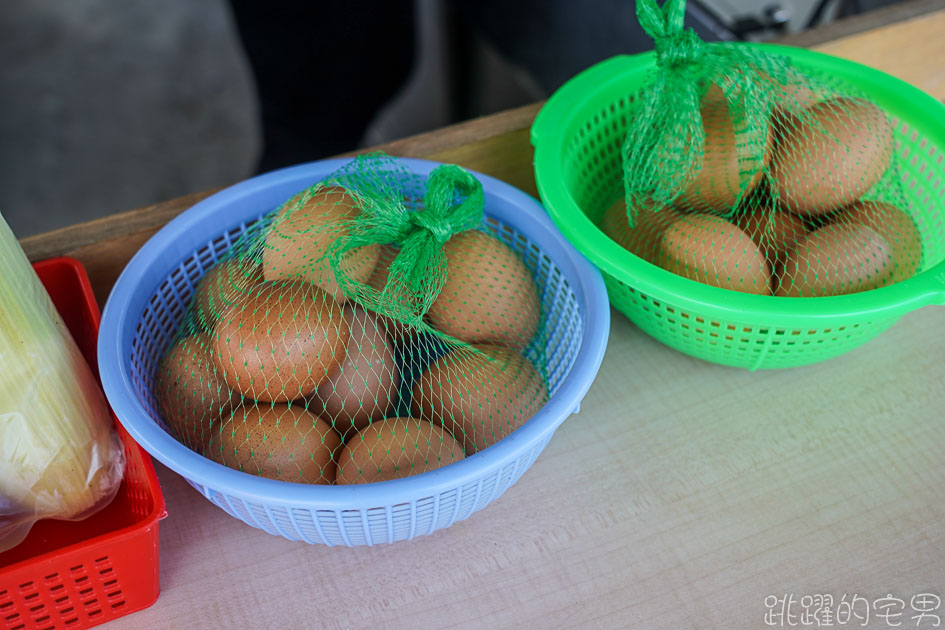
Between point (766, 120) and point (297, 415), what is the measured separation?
19.8 inches

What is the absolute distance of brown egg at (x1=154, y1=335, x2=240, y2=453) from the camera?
64cm

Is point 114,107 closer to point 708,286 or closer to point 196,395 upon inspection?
point 196,395

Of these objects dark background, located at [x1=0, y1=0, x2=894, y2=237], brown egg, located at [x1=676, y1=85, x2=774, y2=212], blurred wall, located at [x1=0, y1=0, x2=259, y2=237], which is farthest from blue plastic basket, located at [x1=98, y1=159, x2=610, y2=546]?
blurred wall, located at [x1=0, y1=0, x2=259, y2=237]

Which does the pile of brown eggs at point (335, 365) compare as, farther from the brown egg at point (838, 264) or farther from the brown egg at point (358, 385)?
the brown egg at point (838, 264)

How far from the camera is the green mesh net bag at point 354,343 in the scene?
61 cm

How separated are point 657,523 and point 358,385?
28cm

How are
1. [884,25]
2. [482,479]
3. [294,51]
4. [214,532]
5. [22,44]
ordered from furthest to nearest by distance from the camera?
1. [22,44]
2. [294,51]
3. [884,25]
4. [214,532]
5. [482,479]

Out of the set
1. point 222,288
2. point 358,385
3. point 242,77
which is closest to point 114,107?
point 242,77

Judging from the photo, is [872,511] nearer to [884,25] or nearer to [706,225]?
[706,225]

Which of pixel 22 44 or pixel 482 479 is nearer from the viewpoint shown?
pixel 482 479

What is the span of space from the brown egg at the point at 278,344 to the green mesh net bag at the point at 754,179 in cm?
31

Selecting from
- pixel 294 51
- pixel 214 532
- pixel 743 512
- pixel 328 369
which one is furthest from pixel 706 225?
pixel 294 51

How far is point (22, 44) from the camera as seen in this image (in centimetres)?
250

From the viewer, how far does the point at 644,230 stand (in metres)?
0.73
